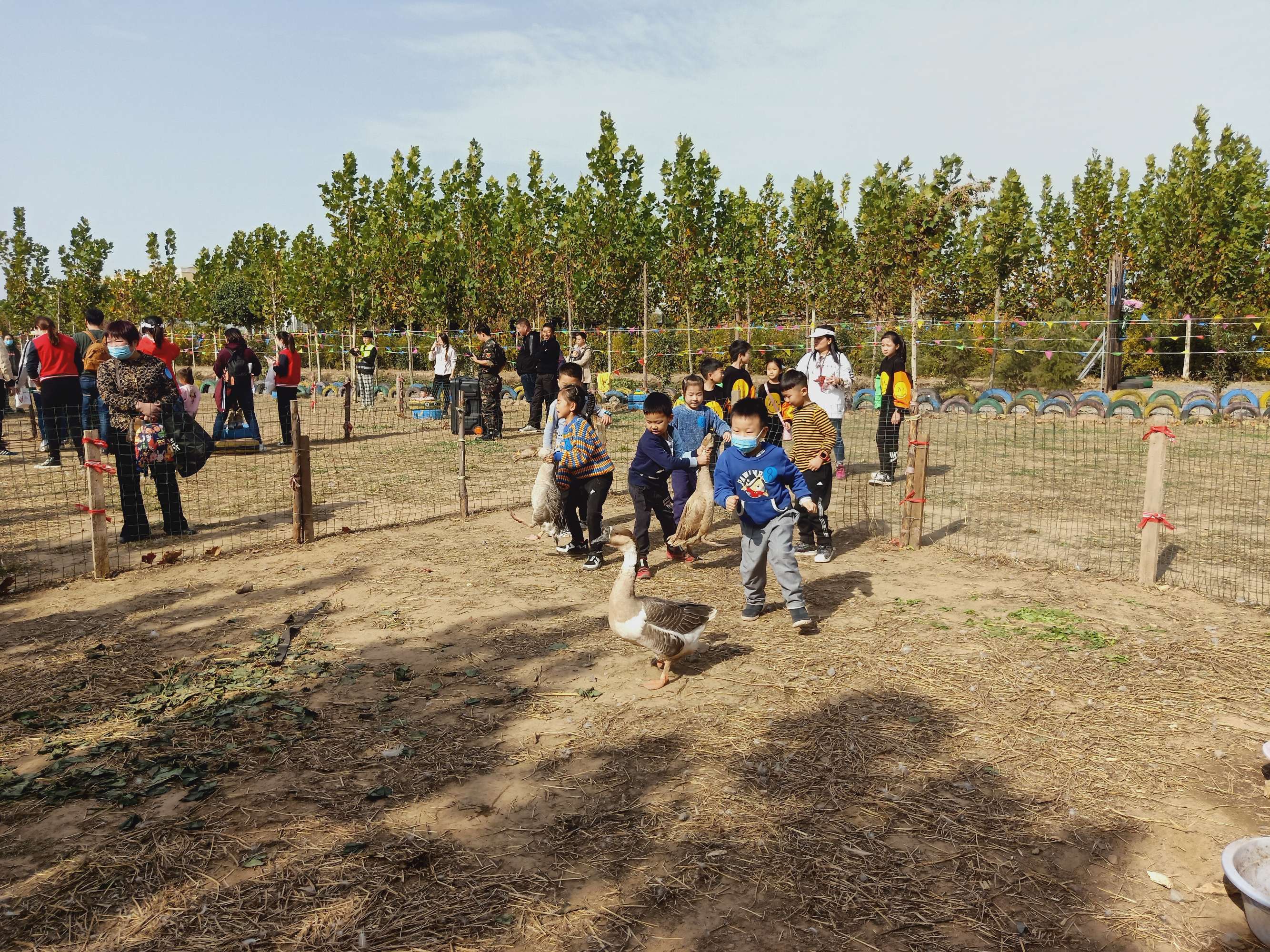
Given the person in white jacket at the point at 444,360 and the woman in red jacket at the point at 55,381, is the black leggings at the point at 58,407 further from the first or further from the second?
the person in white jacket at the point at 444,360

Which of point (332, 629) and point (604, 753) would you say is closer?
point (604, 753)

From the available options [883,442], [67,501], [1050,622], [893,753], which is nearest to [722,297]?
[883,442]

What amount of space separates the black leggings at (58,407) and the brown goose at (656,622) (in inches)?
381

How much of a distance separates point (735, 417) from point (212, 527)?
6285 mm

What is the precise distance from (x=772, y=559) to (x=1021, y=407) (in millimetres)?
16315

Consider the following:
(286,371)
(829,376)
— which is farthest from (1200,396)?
(286,371)

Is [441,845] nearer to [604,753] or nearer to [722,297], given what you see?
[604,753]

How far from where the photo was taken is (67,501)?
35.0 ft

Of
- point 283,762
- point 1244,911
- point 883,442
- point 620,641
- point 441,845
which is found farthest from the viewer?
point 883,442

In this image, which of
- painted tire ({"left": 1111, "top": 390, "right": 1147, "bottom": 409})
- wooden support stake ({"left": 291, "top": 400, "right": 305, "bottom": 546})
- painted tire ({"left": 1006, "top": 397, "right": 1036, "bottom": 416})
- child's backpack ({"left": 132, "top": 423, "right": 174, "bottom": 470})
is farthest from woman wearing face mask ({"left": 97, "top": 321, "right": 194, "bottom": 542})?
painted tire ({"left": 1111, "top": 390, "right": 1147, "bottom": 409})

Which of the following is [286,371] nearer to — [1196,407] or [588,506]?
[588,506]

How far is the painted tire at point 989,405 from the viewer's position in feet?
67.1

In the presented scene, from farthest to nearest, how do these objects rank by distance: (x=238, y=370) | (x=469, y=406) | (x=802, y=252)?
(x=802, y=252)
(x=469, y=406)
(x=238, y=370)

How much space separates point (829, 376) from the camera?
1027 centimetres
